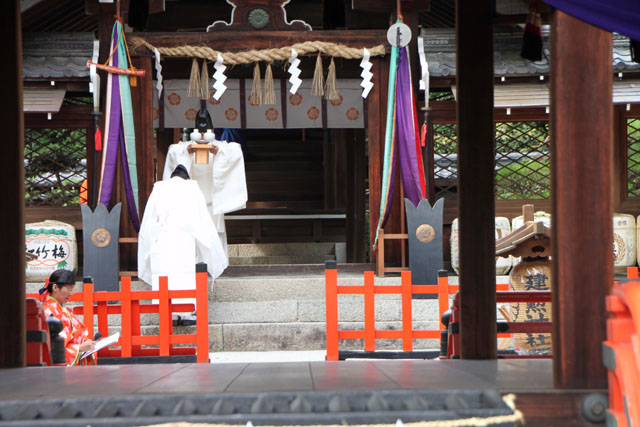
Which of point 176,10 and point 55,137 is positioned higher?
point 176,10

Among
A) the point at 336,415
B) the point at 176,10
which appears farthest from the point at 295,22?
the point at 336,415

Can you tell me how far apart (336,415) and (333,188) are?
40.0 feet

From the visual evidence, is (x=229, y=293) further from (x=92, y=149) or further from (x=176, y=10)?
(x=176, y=10)

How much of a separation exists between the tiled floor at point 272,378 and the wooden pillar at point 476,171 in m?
0.42

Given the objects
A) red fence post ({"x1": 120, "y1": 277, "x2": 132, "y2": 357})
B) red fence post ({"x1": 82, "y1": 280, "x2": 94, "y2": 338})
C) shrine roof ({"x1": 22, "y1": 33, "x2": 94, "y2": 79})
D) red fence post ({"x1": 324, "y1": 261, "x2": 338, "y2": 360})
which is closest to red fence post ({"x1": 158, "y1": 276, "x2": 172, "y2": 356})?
red fence post ({"x1": 120, "y1": 277, "x2": 132, "y2": 357})

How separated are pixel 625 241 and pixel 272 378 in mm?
8908

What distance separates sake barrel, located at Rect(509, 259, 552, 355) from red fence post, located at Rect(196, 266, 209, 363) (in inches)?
108

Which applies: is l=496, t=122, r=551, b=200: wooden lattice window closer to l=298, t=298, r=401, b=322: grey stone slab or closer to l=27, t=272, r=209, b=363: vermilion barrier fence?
l=298, t=298, r=401, b=322: grey stone slab

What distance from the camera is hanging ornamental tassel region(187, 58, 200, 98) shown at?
10.1 m

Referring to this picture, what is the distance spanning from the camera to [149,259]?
29.5 feet

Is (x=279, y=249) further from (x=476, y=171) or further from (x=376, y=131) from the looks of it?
(x=476, y=171)

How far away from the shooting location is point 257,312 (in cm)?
890

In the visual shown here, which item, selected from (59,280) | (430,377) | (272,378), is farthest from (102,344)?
(430,377)

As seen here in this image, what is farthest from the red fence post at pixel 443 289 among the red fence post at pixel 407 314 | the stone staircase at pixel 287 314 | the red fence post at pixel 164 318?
the red fence post at pixel 164 318
